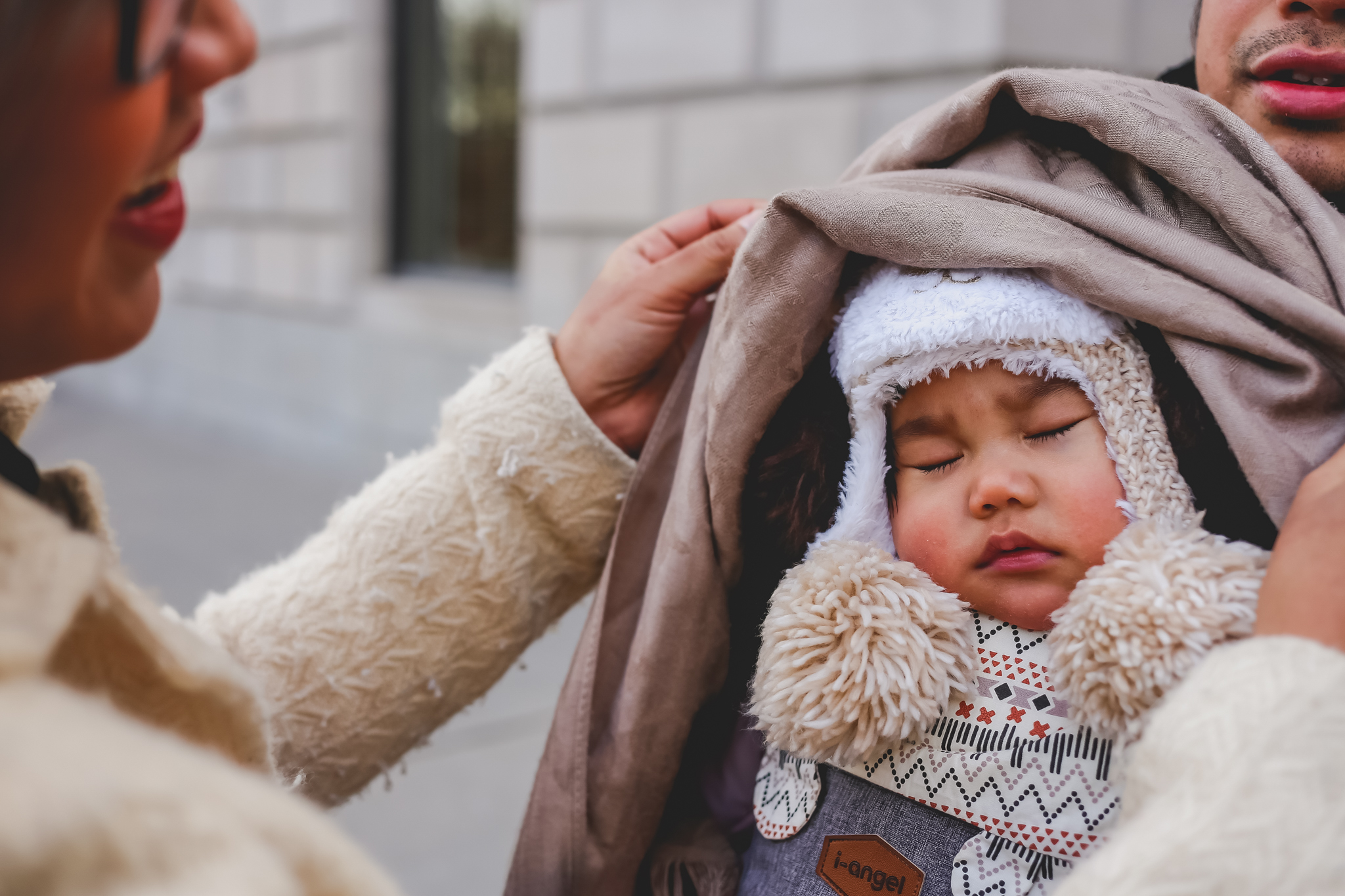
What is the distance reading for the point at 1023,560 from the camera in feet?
3.09

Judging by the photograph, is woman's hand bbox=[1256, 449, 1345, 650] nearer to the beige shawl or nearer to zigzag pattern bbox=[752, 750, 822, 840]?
the beige shawl

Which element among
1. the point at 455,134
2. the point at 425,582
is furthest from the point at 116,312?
the point at 455,134

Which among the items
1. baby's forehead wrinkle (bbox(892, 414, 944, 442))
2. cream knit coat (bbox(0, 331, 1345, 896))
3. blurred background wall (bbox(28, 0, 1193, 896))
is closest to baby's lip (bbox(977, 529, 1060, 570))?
baby's forehead wrinkle (bbox(892, 414, 944, 442))

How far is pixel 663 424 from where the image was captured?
1.22 metres

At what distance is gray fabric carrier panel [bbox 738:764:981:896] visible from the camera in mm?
944

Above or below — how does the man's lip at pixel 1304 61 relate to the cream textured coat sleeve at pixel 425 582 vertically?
above

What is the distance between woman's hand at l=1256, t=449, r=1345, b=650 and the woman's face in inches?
31.3

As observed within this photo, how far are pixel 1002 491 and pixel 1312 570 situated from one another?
0.84 ft

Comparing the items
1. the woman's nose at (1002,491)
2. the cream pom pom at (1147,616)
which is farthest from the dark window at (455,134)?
the cream pom pom at (1147,616)

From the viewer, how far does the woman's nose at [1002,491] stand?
0.92 meters

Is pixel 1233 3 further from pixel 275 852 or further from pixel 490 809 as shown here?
pixel 490 809

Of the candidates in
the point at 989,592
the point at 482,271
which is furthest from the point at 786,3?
the point at 989,592

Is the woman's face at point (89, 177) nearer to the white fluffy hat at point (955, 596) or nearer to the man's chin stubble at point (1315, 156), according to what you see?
the white fluffy hat at point (955, 596)

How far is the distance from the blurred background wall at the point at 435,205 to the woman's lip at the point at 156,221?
195 centimetres
